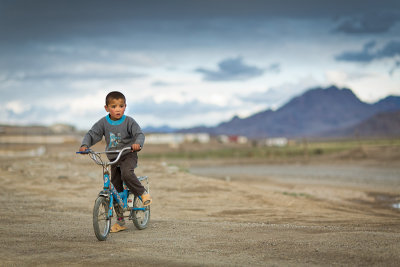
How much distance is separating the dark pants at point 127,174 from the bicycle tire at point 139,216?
1.52 ft

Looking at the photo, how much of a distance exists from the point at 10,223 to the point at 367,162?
39305 millimetres

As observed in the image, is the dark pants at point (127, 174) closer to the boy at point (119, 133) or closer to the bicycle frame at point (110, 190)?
the boy at point (119, 133)

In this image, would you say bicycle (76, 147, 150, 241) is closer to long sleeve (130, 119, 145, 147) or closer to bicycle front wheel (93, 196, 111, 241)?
bicycle front wheel (93, 196, 111, 241)

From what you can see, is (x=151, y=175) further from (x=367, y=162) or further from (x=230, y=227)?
(x=367, y=162)

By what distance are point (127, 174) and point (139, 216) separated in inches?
44.0

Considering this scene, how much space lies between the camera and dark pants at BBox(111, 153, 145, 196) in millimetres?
8500

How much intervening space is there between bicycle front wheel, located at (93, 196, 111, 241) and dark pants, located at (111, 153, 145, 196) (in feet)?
1.50

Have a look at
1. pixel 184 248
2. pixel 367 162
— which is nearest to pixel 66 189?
pixel 184 248

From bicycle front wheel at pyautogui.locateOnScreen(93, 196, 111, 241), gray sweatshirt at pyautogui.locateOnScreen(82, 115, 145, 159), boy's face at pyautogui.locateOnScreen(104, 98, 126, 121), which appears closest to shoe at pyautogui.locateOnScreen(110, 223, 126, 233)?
bicycle front wheel at pyautogui.locateOnScreen(93, 196, 111, 241)

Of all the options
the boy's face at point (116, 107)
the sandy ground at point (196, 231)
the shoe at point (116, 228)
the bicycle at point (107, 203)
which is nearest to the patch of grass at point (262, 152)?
the sandy ground at point (196, 231)

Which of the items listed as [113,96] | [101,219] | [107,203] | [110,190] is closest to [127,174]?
[110,190]

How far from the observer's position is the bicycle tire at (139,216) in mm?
9117

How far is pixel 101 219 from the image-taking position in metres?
8.26

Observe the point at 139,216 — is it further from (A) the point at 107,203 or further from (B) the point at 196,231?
(B) the point at 196,231
